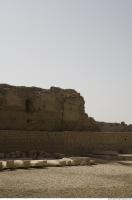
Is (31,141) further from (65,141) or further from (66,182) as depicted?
(66,182)

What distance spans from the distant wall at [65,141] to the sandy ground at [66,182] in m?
5.09

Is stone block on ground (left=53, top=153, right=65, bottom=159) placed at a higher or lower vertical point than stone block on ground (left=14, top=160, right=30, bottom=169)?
higher

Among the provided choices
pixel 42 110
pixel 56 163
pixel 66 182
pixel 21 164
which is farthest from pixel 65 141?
pixel 66 182

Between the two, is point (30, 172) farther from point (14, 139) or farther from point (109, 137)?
point (109, 137)

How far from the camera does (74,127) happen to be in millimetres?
27406

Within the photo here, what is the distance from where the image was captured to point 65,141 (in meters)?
23.9

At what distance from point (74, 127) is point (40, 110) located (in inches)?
131

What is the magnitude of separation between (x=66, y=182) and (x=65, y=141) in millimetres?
10831

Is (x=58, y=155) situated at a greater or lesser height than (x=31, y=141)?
lesser

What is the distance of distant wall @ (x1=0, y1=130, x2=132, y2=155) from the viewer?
21.7 m

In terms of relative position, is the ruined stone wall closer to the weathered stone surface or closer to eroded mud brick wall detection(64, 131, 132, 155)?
the weathered stone surface

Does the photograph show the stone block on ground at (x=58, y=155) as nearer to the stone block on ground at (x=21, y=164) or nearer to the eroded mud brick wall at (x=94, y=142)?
the eroded mud brick wall at (x=94, y=142)

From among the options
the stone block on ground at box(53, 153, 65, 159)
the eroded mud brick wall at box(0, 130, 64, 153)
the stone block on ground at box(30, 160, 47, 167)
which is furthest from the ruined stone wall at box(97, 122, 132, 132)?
the stone block on ground at box(30, 160, 47, 167)

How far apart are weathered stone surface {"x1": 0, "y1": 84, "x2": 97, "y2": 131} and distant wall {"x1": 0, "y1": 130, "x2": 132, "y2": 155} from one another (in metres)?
2.03
